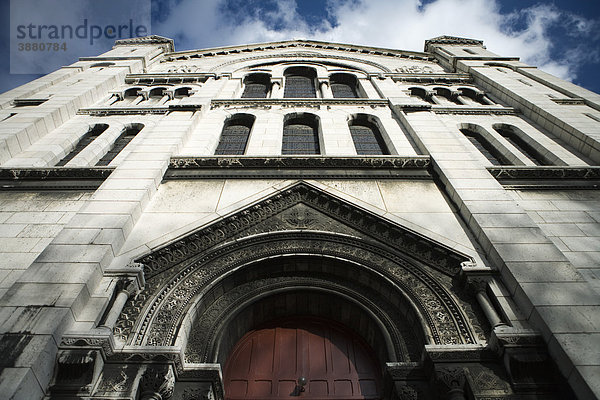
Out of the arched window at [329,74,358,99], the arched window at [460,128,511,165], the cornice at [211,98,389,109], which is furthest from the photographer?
the arched window at [329,74,358,99]

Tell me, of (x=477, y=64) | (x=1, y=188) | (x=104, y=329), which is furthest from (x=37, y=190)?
(x=477, y=64)

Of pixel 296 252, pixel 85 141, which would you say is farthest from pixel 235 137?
pixel 296 252

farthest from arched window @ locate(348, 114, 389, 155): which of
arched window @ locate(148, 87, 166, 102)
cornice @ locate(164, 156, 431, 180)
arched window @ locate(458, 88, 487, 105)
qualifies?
arched window @ locate(148, 87, 166, 102)

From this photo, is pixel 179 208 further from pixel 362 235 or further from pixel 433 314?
pixel 433 314

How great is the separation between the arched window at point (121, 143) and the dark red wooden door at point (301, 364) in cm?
718

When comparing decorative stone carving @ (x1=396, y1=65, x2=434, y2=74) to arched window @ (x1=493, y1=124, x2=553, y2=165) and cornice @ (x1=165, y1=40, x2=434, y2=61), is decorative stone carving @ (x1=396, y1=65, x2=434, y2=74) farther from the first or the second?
arched window @ (x1=493, y1=124, x2=553, y2=165)

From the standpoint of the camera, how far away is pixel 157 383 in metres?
4.66

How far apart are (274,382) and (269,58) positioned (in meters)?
19.6

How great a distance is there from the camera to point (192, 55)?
22.0 meters

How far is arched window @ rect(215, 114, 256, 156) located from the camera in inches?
443

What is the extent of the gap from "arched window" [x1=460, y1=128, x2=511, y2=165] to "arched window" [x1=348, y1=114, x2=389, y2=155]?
9.94ft

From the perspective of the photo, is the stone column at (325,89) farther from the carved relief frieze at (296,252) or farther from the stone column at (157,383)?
the stone column at (157,383)

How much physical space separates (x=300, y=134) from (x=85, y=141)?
704 centimetres

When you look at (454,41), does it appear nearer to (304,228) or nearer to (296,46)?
(296,46)
